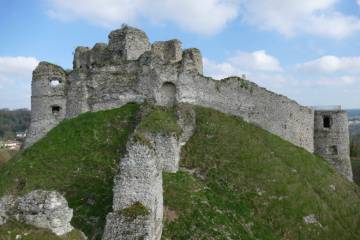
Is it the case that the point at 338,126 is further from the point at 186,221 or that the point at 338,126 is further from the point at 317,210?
the point at 186,221

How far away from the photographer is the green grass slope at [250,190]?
904 inches

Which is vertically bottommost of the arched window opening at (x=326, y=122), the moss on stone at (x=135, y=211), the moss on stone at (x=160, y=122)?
the moss on stone at (x=135, y=211)

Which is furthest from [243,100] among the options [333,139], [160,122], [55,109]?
[55,109]

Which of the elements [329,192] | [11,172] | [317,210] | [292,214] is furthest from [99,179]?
[329,192]

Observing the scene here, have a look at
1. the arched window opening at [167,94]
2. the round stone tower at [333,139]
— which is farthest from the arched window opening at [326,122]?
the arched window opening at [167,94]

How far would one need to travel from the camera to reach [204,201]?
2406cm

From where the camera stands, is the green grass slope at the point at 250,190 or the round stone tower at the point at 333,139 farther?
the round stone tower at the point at 333,139

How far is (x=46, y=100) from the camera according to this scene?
3503 centimetres

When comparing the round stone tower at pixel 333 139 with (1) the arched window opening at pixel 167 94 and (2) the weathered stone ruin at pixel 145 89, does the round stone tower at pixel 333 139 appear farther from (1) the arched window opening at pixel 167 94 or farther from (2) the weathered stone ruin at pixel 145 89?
(1) the arched window opening at pixel 167 94

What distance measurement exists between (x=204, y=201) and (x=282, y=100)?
15.5 meters

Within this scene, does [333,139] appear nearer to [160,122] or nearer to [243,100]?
[243,100]

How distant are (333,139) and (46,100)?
26.5m

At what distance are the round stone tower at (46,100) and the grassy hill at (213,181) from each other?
250cm

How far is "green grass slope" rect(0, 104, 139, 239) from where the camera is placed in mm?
24203
